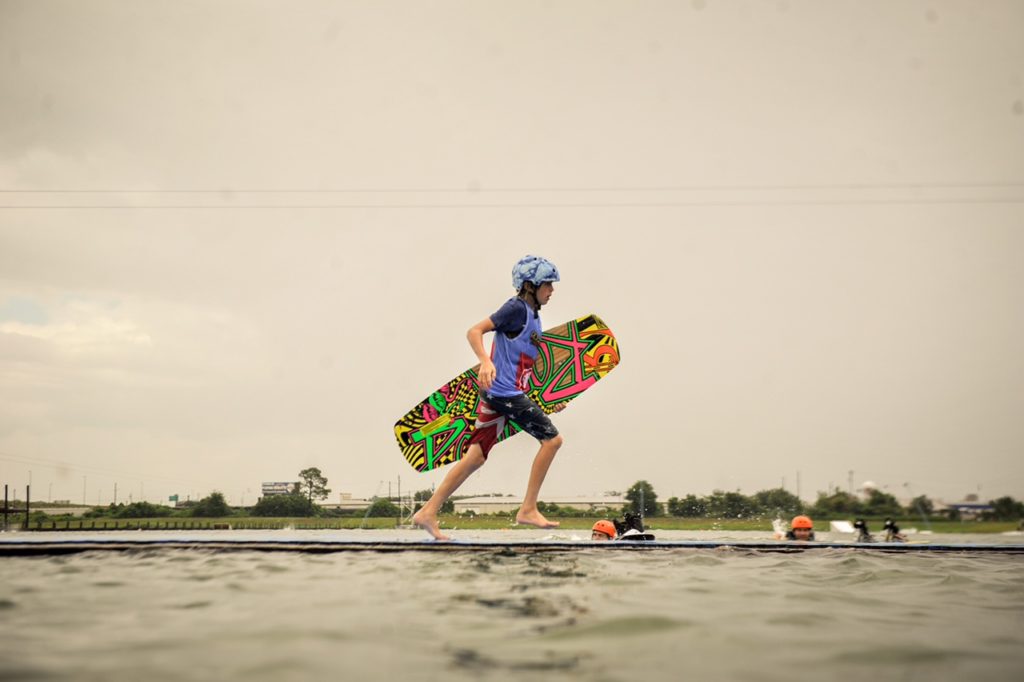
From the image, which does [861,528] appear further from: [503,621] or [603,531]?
[503,621]

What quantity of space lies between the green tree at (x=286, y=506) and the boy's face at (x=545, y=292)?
128030 millimetres

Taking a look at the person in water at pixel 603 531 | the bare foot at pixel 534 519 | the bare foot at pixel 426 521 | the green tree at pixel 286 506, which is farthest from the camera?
the green tree at pixel 286 506

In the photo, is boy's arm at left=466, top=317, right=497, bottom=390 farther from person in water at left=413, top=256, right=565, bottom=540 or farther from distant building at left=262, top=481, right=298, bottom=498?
distant building at left=262, top=481, right=298, bottom=498

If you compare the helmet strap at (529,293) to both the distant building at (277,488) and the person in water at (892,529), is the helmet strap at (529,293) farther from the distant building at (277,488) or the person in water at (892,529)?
the distant building at (277,488)

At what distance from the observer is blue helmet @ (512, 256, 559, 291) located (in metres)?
8.99

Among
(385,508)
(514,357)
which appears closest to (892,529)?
(514,357)

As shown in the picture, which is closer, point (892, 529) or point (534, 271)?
point (534, 271)

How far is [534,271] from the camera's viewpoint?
8.99 metres

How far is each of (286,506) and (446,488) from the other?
488ft

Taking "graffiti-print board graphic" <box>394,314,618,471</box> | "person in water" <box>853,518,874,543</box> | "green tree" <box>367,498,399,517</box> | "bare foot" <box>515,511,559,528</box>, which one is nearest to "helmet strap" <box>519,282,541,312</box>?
"graffiti-print board graphic" <box>394,314,618,471</box>

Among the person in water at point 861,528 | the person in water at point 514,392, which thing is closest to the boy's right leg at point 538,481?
the person in water at point 514,392

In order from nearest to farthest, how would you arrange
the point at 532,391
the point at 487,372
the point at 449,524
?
the point at 487,372, the point at 532,391, the point at 449,524

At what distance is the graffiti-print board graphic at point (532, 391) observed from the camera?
9641 mm

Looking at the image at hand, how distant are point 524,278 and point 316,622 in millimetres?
5886
